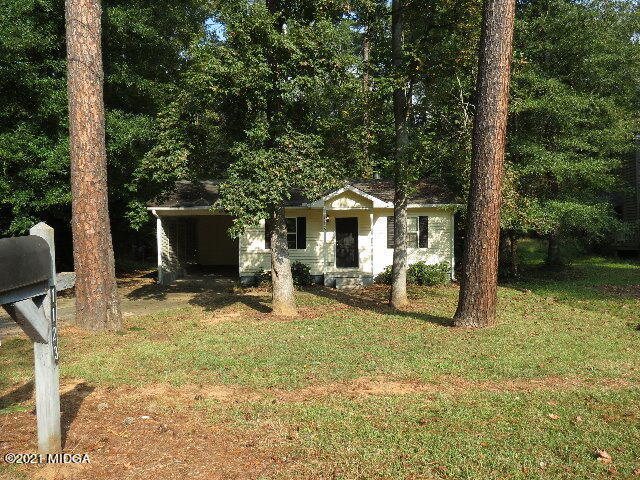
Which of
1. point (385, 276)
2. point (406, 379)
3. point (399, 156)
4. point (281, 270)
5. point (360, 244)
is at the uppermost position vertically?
point (399, 156)

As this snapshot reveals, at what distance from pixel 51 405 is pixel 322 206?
14.4m

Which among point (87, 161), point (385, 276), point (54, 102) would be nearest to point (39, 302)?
point (87, 161)

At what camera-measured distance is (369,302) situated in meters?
14.4

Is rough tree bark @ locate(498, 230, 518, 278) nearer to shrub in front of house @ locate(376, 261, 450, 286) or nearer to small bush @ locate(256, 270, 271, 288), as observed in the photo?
shrub in front of house @ locate(376, 261, 450, 286)

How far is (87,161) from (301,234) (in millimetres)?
10336

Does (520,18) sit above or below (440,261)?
above

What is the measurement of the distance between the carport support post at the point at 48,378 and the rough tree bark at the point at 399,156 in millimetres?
9206

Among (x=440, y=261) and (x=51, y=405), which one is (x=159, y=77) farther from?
(x=51, y=405)

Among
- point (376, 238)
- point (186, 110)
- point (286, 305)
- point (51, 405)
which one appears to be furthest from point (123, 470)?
point (376, 238)

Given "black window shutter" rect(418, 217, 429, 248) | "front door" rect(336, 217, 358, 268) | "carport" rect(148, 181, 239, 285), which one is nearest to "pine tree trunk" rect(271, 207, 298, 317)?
"carport" rect(148, 181, 239, 285)

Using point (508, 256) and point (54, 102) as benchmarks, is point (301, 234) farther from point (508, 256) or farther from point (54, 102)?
point (54, 102)

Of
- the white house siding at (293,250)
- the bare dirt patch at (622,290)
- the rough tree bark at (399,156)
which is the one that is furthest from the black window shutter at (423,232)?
the rough tree bark at (399,156)

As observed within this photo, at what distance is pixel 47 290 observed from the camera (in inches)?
154

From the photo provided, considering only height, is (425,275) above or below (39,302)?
below
